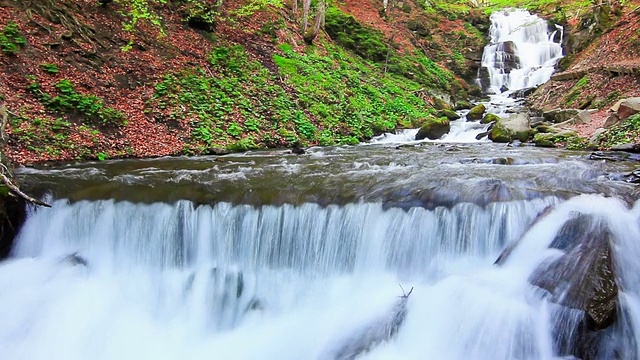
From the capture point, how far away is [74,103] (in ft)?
32.0

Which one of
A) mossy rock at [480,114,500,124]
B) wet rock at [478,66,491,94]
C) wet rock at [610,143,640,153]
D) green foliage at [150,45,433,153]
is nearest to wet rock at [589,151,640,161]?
wet rock at [610,143,640,153]

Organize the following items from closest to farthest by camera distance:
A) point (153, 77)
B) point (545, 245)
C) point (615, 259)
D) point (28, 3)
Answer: point (615, 259) → point (545, 245) → point (28, 3) → point (153, 77)

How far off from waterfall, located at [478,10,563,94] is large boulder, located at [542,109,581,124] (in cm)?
982

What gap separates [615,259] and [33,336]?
7.33 meters

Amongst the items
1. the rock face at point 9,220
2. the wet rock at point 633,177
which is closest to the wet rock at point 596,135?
the wet rock at point 633,177

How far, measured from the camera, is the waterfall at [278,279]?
16.0 ft

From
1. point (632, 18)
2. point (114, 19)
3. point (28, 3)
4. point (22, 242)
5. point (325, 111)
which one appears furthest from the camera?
point (632, 18)

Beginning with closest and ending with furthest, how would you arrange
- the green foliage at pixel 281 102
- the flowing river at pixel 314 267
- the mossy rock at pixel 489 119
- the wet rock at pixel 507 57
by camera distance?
the flowing river at pixel 314 267
the green foliage at pixel 281 102
the mossy rock at pixel 489 119
the wet rock at pixel 507 57

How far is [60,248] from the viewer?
21.3 feet

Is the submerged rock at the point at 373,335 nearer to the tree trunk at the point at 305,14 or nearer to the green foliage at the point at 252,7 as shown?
the green foliage at the point at 252,7

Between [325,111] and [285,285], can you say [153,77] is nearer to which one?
[325,111]

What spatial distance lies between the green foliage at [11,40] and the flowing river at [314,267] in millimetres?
4513

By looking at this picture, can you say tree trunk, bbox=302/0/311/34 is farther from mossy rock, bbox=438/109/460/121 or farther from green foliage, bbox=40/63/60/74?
green foliage, bbox=40/63/60/74

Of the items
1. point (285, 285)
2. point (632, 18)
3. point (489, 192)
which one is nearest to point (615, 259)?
point (489, 192)
